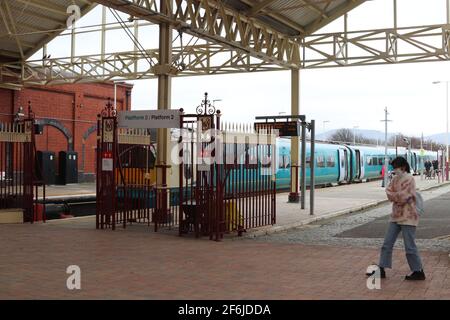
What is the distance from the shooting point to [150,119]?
12875 mm

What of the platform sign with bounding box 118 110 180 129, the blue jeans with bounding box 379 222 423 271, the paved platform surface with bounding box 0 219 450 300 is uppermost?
the platform sign with bounding box 118 110 180 129

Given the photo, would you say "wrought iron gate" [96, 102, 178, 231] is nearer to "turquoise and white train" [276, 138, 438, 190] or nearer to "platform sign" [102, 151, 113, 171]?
"platform sign" [102, 151, 113, 171]

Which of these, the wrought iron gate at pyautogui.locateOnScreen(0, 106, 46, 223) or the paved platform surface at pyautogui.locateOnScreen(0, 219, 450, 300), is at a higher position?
the wrought iron gate at pyautogui.locateOnScreen(0, 106, 46, 223)

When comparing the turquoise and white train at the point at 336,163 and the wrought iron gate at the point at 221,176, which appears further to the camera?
the turquoise and white train at the point at 336,163

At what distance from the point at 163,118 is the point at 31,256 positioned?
432 cm

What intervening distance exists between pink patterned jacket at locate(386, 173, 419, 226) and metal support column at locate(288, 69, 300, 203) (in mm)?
13482

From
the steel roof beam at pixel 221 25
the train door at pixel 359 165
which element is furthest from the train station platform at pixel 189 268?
the train door at pixel 359 165

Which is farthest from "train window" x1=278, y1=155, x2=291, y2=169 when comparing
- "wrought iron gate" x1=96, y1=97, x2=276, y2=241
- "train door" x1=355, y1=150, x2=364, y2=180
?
"wrought iron gate" x1=96, y1=97, x2=276, y2=241

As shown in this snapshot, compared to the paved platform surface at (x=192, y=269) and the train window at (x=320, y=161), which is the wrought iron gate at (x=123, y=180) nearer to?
the paved platform surface at (x=192, y=269)

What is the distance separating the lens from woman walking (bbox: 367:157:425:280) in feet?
25.7

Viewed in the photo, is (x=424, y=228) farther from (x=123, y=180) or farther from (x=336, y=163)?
(x=336, y=163)

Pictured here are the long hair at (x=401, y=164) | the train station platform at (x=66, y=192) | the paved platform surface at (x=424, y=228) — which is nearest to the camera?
the long hair at (x=401, y=164)

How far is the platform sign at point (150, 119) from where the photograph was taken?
12.4 m

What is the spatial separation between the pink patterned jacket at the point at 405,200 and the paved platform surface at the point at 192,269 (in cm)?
84
